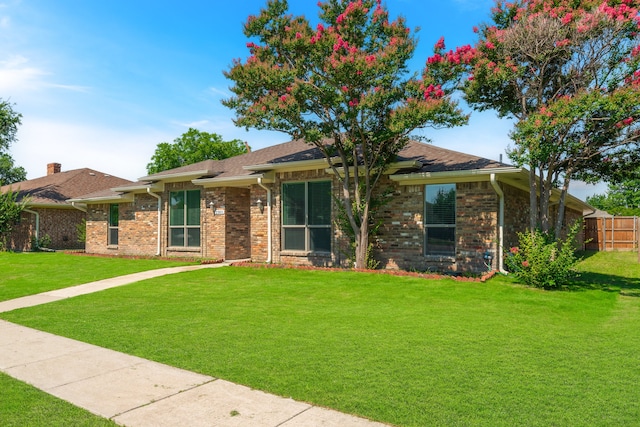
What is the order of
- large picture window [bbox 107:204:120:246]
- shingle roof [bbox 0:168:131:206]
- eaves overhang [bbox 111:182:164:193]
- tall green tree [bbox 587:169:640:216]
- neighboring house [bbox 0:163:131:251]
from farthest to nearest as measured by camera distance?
tall green tree [bbox 587:169:640:216] → shingle roof [bbox 0:168:131:206] → neighboring house [bbox 0:163:131:251] → large picture window [bbox 107:204:120:246] → eaves overhang [bbox 111:182:164:193]

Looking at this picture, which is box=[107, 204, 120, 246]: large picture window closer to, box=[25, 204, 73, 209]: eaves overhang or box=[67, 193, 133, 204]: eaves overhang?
box=[67, 193, 133, 204]: eaves overhang

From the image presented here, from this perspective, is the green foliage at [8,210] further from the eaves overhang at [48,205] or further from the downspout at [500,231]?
the downspout at [500,231]

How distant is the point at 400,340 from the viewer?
5551 millimetres

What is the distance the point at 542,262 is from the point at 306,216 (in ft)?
22.3

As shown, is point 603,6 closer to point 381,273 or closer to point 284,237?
point 381,273

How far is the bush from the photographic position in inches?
380

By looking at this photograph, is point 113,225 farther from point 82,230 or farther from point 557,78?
point 557,78

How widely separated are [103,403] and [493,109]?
433 inches

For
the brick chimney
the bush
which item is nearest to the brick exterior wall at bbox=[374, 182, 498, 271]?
the bush

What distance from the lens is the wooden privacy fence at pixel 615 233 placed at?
22.4 meters

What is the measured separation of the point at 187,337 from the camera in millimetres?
5828

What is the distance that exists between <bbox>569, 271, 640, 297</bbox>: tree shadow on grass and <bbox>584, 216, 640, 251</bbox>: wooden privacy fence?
38.7ft

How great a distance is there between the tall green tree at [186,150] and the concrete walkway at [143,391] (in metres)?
40.2

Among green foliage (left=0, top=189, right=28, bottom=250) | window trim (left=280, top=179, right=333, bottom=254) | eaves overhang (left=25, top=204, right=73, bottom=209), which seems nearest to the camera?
window trim (left=280, top=179, right=333, bottom=254)
